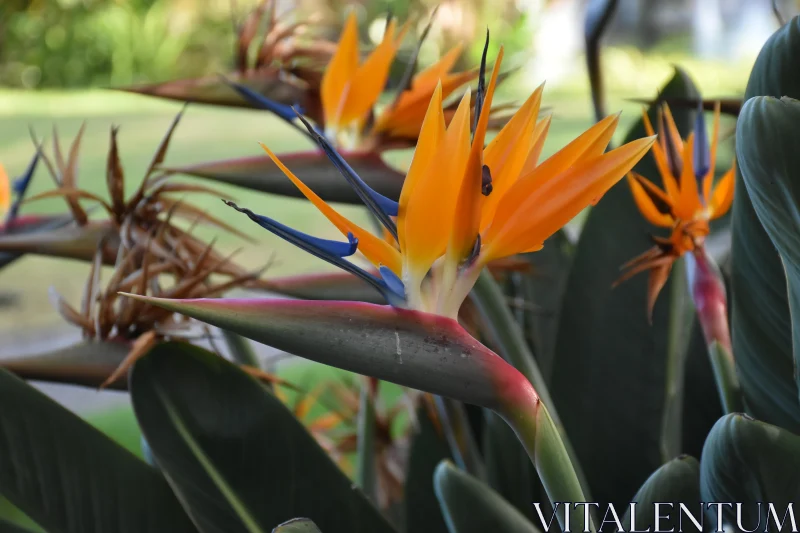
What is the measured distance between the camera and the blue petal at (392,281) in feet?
0.84

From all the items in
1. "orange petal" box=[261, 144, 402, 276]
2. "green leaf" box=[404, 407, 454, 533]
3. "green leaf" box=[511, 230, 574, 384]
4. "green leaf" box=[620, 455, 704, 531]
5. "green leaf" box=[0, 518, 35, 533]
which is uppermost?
"orange petal" box=[261, 144, 402, 276]

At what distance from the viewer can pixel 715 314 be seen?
360 mm

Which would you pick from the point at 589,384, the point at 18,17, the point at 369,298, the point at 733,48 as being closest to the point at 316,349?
the point at 369,298

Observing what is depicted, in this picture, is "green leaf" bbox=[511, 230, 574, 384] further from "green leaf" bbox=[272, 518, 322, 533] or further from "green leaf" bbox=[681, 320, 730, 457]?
"green leaf" bbox=[272, 518, 322, 533]

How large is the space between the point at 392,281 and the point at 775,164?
0.13 meters

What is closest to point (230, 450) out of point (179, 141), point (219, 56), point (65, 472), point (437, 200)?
point (65, 472)

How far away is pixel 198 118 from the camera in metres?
6.68

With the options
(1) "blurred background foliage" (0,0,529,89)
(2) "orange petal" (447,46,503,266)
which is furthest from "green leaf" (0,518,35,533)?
(1) "blurred background foliage" (0,0,529,89)

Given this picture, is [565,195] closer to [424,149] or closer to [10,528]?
[424,149]

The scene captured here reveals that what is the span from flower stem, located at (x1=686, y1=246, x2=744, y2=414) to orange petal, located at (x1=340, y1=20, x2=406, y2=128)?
17 centimetres

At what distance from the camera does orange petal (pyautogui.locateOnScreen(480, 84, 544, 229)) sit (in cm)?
27

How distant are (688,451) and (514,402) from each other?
1.09 feet

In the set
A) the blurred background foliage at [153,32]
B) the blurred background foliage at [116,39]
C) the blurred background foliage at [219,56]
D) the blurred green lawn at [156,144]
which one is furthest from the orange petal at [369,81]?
the blurred background foliage at [116,39]

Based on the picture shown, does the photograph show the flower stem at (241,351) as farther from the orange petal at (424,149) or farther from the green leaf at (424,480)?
the orange petal at (424,149)
